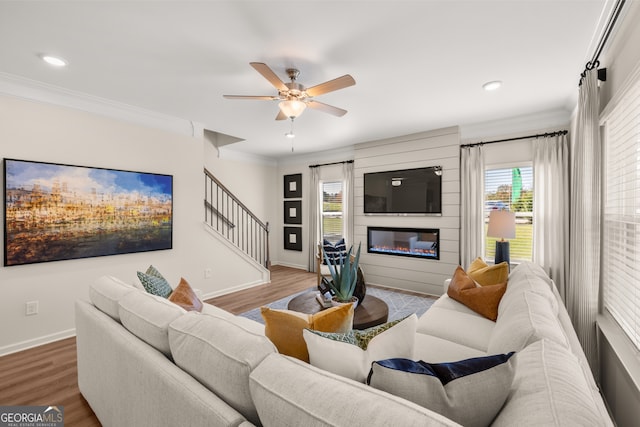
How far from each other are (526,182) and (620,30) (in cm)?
229

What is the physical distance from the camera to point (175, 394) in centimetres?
107

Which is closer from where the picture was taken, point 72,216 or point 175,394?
point 175,394

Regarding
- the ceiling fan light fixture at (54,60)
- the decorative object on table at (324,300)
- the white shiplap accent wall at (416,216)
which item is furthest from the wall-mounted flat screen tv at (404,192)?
the ceiling fan light fixture at (54,60)

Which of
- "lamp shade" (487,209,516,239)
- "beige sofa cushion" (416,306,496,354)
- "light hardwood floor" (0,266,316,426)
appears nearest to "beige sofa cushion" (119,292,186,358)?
"light hardwood floor" (0,266,316,426)

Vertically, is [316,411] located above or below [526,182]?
below

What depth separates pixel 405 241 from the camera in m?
4.80

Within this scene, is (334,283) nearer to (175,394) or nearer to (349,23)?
(175,394)

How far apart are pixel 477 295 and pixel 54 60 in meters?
4.00

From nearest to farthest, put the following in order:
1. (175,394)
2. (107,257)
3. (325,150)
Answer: (175,394) < (107,257) < (325,150)

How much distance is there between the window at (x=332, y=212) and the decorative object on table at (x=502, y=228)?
9.28ft

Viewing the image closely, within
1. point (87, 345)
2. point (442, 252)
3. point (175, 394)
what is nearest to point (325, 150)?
point (442, 252)

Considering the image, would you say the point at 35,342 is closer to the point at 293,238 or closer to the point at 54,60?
the point at 54,60

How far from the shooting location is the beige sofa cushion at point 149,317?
1330mm

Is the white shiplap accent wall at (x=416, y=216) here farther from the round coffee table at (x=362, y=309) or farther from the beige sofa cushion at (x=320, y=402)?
the beige sofa cushion at (x=320, y=402)
